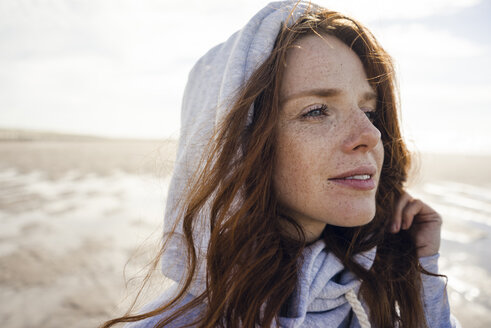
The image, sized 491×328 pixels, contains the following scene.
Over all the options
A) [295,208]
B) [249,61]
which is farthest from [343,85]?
[295,208]

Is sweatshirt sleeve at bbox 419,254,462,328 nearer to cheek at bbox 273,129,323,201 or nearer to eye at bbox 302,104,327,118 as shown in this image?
cheek at bbox 273,129,323,201

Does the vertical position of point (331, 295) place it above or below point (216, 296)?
below

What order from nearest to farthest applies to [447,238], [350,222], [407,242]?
[350,222] < [407,242] < [447,238]

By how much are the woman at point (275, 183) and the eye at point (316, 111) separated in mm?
16

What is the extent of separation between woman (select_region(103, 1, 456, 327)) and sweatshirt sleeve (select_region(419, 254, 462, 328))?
291 millimetres

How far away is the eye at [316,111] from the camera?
1.27 m

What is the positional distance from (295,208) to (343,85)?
2.03 ft

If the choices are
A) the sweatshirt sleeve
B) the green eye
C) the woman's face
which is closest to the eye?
the woman's face

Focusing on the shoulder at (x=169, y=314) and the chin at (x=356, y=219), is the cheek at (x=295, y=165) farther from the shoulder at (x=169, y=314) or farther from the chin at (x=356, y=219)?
the shoulder at (x=169, y=314)

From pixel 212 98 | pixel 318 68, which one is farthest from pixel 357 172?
pixel 212 98

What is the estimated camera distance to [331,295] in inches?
Result: 52.9

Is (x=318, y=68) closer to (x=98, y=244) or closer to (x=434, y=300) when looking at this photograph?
(x=434, y=300)

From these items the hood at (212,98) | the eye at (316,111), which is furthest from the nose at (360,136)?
the hood at (212,98)

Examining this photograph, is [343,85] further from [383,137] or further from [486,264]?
[486,264]
